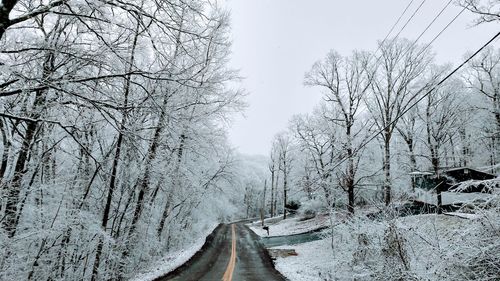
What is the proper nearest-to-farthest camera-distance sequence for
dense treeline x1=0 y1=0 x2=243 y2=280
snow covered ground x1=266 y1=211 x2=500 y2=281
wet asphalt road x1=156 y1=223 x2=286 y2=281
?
dense treeline x1=0 y1=0 x2=243 y2=280
snow covered ground x1=266 y1=211 x2=500 y2=281
wet asphalt road x1=156 y1=223 x2=286 y2=281

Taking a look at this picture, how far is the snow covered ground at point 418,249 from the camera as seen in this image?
5312mm

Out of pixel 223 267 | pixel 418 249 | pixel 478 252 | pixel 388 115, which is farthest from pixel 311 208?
pixel 478 252

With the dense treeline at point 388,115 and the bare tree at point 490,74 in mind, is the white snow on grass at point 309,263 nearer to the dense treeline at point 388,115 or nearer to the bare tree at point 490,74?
the dense treeline at point 388,115

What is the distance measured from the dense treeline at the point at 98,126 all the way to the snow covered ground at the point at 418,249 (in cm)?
532

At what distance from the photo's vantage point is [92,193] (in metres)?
11.8

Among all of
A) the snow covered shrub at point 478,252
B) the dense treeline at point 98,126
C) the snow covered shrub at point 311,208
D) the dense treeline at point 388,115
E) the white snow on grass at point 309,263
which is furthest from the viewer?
the snow covered shrub at point 311,208

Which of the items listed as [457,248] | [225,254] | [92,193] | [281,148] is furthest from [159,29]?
[281,148]

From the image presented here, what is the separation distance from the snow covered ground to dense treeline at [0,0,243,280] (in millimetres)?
5320

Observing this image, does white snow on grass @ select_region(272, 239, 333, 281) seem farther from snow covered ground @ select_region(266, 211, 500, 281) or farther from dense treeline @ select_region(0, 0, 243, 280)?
dense treeline @ select_region(0, 0, 243, 280)

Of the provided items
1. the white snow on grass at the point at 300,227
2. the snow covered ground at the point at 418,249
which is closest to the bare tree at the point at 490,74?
the white snow on grass at the point at 300,227

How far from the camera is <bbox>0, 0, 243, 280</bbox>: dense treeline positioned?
3734 millimetres

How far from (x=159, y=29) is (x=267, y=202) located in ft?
241

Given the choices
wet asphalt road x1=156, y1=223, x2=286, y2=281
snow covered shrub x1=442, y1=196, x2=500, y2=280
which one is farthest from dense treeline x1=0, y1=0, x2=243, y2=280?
snow covered shrub x1=442, y1=196, x2=500, y2=280

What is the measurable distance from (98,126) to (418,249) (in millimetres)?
9600
